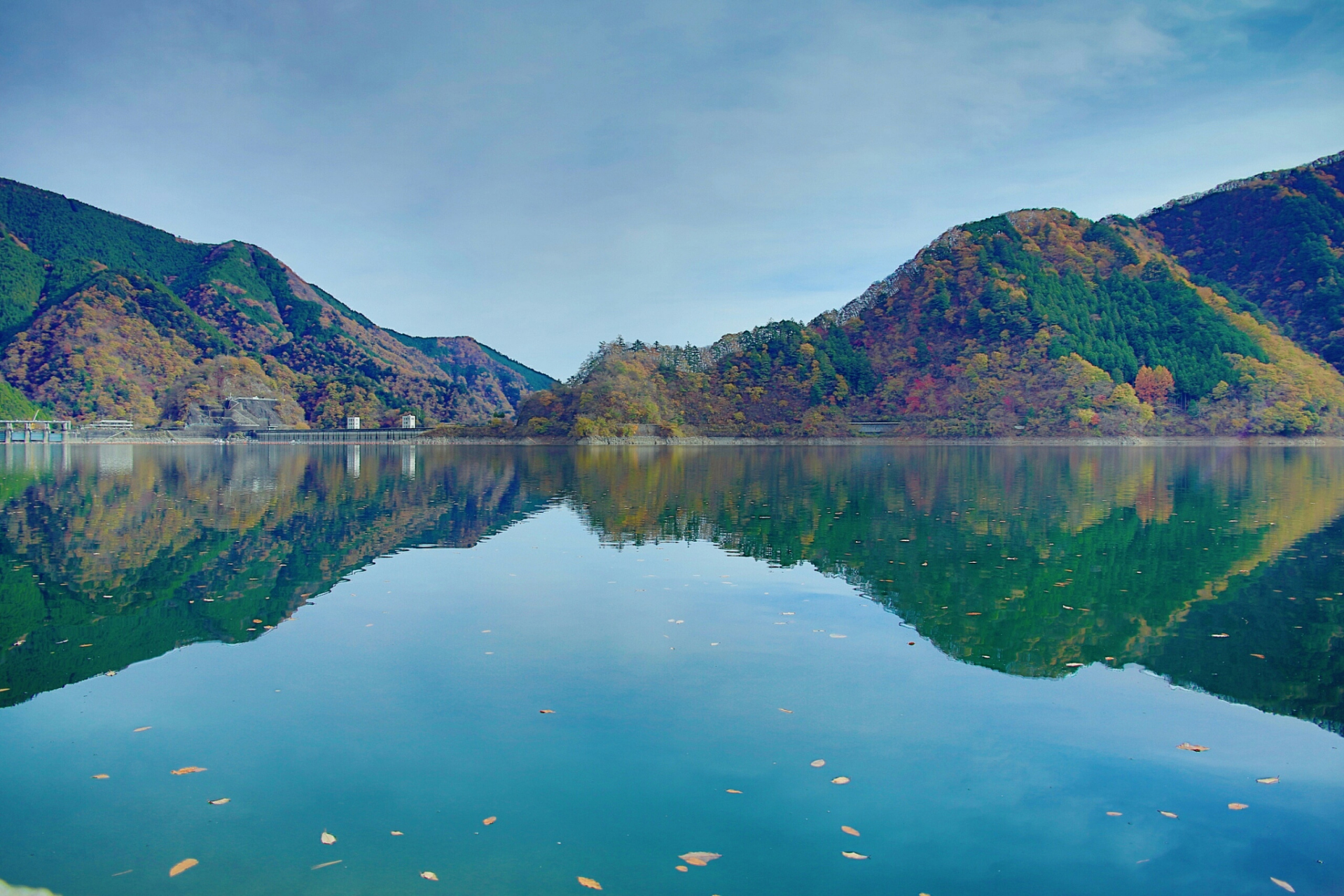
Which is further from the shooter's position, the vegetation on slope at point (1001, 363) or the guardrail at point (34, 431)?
the guardrail at point (34, 431)

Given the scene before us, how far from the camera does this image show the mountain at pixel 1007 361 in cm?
11019

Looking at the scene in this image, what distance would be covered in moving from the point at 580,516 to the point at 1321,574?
50.4 ft

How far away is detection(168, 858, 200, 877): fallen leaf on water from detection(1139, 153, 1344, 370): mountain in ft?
535

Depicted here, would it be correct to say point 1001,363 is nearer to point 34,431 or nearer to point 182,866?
point 182,866

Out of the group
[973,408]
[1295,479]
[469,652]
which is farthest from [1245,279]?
[469,652]

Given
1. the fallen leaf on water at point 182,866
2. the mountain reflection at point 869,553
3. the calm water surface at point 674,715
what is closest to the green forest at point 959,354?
the mountain reflection at point 869,553

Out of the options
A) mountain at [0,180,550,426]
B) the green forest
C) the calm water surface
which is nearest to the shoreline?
the green forest

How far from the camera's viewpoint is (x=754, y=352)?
449ft

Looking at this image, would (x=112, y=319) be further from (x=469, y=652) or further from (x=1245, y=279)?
(x=1245, y=279)

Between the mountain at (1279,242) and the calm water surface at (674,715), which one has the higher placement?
the mountain at (1279,242)

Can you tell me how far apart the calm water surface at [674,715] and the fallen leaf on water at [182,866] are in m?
0.04

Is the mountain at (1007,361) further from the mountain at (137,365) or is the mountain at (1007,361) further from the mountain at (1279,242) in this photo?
the mountain at (137,365)

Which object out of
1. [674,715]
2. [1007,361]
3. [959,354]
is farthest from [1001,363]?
[674,715]

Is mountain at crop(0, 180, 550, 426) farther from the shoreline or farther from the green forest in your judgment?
the shoreline
